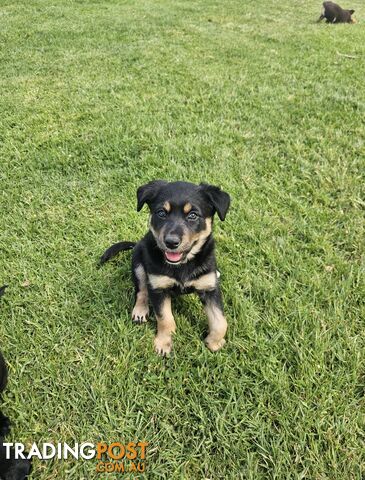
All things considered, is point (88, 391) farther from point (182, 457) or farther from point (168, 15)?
point (168, 15)

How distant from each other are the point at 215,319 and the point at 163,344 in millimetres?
439

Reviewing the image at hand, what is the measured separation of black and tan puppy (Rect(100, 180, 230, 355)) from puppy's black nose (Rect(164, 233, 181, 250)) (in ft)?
0.30

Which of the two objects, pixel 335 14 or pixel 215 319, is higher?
pixel 335 14

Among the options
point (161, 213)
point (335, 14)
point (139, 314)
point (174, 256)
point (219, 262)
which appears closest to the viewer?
point (174, 256)

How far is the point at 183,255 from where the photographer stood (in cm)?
249

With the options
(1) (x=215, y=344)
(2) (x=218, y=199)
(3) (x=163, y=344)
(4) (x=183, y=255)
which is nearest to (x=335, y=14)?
(2) (x=218, y=199)

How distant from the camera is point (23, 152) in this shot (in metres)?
5.12

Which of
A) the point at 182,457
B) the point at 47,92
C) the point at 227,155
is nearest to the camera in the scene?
the point at 182,457

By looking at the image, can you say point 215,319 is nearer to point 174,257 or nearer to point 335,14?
point 174,257

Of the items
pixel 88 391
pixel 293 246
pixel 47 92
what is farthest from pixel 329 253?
pixel 47 92

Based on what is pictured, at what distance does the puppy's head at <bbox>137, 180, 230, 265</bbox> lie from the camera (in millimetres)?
2434

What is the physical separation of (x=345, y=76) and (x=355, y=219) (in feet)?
14.8

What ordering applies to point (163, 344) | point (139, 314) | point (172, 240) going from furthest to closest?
point (139, 314) → point (163, 344) → point (172, 240)

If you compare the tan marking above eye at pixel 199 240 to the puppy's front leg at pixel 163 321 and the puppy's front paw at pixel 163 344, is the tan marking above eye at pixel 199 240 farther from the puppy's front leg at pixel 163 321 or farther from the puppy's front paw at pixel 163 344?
the puppy's front paw at pixel 163 344
